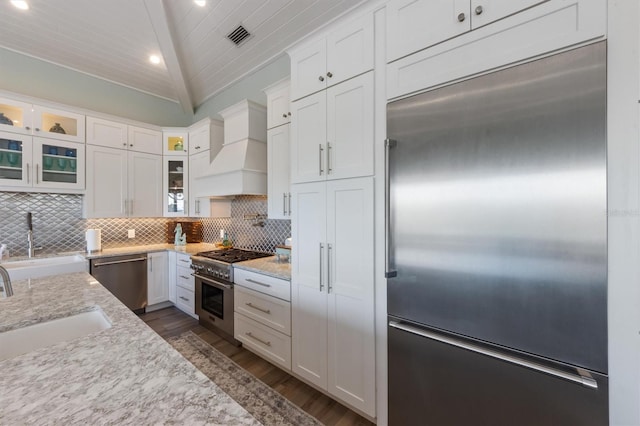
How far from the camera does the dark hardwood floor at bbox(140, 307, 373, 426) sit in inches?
70.9

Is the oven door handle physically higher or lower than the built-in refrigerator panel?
lower

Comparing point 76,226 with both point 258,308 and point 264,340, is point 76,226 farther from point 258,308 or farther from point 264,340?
point 264,340

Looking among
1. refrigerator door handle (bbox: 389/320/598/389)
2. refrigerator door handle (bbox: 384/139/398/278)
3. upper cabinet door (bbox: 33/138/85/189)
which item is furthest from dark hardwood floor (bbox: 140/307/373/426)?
upper cabinet door (bbox: 33/138/85/189)

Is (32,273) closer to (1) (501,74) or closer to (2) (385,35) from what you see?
(2) (385,35)

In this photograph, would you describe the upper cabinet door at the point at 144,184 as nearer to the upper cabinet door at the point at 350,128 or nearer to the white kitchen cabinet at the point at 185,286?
the white kitchen cabinet at the point at 185,286

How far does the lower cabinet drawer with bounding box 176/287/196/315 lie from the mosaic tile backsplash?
32.8 inches

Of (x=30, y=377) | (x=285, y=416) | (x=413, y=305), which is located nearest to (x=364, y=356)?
(x=413, y=305)

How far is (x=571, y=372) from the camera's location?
1.05 meters

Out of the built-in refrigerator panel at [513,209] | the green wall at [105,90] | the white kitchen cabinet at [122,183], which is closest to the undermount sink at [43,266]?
the white kitchen cabinet at [122,183]

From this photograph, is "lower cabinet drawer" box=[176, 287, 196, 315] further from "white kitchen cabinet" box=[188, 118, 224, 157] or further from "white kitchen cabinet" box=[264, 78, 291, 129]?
"white kitchen cabinet" box=[264, 78, 291, 129]

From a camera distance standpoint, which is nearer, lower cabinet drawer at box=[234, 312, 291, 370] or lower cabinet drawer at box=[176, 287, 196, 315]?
lower cabinet drawer at box=[234, 312, 291, 370]

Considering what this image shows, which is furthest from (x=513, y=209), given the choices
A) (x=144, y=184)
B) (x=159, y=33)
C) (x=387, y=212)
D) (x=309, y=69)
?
(x=144, y=184)

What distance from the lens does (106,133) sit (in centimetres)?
334

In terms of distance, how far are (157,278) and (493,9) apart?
14.0 feet
